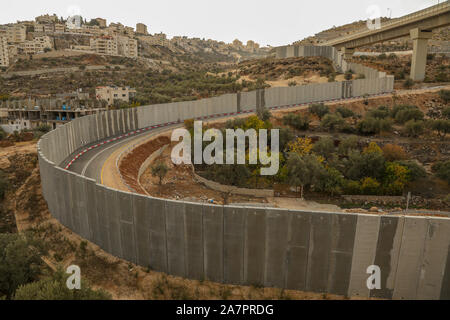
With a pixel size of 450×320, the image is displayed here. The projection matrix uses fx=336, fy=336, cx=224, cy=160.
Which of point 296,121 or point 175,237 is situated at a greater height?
point 296,121

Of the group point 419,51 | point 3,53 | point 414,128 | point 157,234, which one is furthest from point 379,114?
point 3,53

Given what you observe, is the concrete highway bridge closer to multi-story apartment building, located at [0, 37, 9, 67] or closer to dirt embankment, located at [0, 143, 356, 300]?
dirt embankment, located at [0, 143, 356, 300]

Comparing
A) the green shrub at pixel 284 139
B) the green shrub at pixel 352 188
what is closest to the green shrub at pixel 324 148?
the green shrub at pixel 284 139

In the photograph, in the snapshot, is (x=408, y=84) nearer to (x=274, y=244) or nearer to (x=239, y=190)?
(x=239, y=190)

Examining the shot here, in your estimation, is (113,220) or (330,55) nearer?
(113,220)

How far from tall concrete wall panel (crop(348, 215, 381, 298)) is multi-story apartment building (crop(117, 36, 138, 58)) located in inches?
5535

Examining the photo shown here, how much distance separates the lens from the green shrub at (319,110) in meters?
45.3

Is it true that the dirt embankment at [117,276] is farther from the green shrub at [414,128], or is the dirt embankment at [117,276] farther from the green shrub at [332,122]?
the green shrub at [332,122]

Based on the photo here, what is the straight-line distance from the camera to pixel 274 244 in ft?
35.3

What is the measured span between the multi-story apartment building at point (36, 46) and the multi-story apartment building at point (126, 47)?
86.5 ft

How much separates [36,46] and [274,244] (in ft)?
481

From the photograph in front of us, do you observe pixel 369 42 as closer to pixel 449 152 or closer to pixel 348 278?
pixel 449 152

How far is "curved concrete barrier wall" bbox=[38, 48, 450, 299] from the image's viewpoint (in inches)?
399

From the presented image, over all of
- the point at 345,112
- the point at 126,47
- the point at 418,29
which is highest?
the point at 126,47
